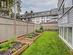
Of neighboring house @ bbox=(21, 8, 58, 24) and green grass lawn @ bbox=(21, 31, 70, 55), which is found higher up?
neighboring house @ bbox=(21, 8, 58, 24)

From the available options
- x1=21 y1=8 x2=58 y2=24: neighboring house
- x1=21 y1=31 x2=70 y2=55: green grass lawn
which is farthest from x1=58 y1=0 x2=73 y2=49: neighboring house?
x1=21 y1=8 x2=58 y2=24: neighboring house

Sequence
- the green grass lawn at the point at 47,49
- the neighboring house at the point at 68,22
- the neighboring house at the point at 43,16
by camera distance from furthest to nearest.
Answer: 1. the neighboring house at the point at 43,16
2. the neighboring house at the point at 68,22
3. the green grass lawn at the point at 47,49

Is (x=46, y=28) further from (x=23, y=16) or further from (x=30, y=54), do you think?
(x=30, y=54)

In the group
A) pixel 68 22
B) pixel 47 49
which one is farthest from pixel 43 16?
pixel 47 49

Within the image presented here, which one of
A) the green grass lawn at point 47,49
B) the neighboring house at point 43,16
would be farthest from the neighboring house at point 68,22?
the neighboring house at point 43,16

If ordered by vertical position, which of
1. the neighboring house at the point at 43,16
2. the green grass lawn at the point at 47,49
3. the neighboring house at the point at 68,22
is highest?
the neighboring house at the point at 43,16

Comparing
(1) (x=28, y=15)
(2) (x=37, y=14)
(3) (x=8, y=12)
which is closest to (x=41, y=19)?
(2) (x=37, y=14)

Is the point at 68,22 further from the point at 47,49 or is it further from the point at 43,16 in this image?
the point at 43,16

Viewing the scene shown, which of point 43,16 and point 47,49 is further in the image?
point 43,16

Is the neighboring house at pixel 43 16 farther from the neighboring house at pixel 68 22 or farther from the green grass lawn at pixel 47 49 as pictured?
the green grass lawn at pixel 47 49

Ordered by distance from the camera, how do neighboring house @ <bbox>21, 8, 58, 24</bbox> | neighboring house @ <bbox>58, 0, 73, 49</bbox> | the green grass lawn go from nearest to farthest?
the green grass lawn → neighboring house @ <bbox>58, 0, 73, 49</bbox> → neighboring house @ <bbox>21, 8, 58, 24</bbox>

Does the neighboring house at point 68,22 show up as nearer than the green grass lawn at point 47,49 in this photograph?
No

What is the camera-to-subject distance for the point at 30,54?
788 centimetres

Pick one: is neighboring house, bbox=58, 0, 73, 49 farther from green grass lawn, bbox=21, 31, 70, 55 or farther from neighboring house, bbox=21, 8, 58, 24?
neighboring house, bbox=21, 8, 58, 24
